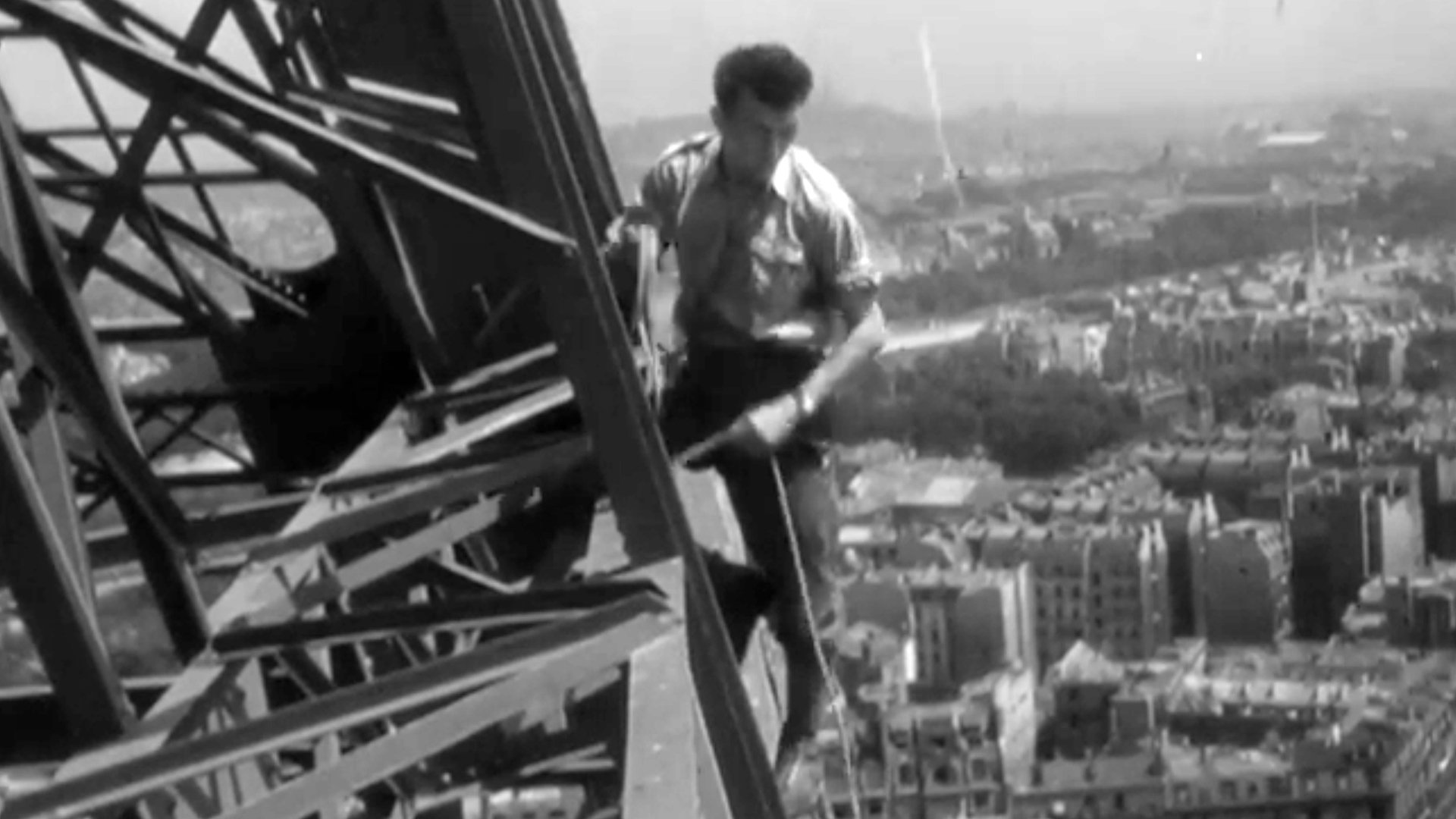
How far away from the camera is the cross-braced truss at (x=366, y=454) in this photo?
5.05 metres

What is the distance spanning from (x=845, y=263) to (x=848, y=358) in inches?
9.2

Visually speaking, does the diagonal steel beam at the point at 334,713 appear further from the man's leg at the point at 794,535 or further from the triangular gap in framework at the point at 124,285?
the triangular gap in framework at the point at 124,285

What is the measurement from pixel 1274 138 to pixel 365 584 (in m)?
24.4

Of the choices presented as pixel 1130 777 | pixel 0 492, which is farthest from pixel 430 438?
pixel 1130 777

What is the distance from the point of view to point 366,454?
7172 millimetres

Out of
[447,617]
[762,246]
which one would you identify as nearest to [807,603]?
[762,246]

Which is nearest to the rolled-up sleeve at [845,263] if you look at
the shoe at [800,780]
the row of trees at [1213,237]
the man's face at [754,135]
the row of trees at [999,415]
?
the man's face at [754,135]

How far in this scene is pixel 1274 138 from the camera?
97.0 feet

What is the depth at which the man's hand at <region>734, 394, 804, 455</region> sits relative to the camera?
6.82 metres

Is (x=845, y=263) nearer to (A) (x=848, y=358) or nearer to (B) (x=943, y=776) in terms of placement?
(A) (x=848, y=358)

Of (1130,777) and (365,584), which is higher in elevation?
(365,584)

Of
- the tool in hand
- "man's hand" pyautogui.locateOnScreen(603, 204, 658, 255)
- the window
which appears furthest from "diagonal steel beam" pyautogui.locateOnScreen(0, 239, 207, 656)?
the window

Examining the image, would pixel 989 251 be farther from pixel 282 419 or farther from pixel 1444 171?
pixel 282 419

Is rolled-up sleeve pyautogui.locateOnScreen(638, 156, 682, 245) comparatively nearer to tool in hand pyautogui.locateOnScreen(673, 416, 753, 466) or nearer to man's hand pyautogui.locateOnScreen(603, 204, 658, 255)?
man's hand pyautogui.locateOnScreen(603, 204, 658, 255)
